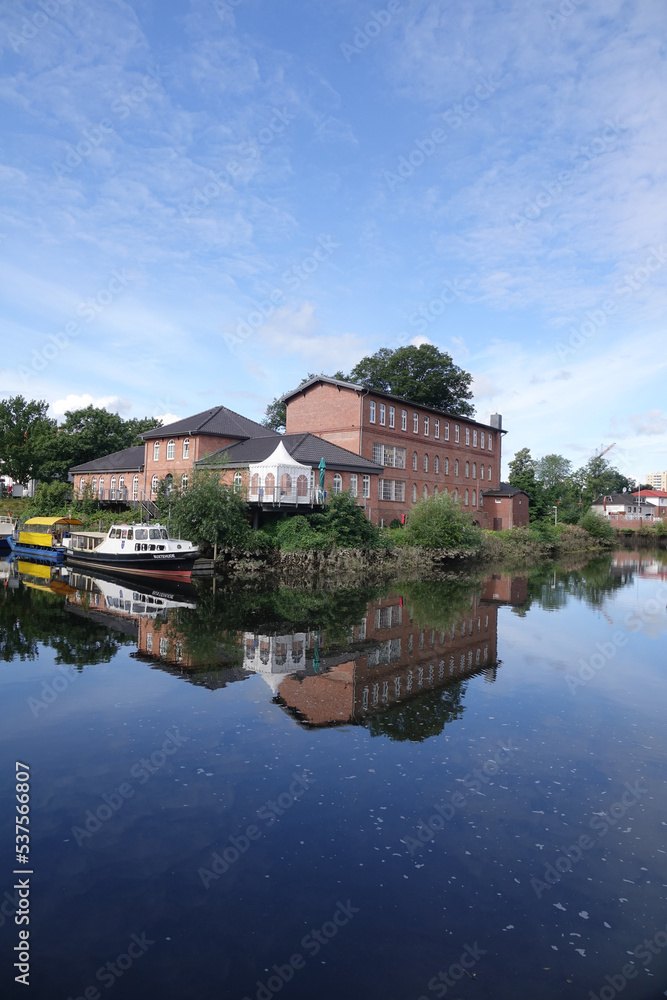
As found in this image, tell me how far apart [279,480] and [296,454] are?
12.0 ft

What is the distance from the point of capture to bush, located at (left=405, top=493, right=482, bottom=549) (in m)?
42.0

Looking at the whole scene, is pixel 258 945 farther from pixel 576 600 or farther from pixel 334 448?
pixel 334 448

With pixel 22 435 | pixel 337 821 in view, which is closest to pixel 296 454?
pixel 337 821

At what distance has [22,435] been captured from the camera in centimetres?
6625

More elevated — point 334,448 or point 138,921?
point 334,448

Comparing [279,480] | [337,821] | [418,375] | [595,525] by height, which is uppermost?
[418,375]

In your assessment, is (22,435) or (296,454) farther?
(22,435)

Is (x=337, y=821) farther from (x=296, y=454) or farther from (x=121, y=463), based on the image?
(x=121, y=463)

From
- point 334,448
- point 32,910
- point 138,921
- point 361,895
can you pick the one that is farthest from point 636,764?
point 334,448

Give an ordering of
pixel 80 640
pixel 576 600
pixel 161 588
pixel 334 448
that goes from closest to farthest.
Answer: pixel 80 640 → pixel 576 600 → pixel 161 588 → pixel 334 448

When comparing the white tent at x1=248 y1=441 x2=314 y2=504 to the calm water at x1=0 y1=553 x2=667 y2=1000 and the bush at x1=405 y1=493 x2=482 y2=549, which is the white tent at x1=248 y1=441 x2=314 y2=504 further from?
the calm water at x1=0 y1=553 x2=667 y2=1000

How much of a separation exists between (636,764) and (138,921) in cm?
746

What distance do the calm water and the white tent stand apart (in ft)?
68.1

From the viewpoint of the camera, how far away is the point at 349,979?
519 cm
